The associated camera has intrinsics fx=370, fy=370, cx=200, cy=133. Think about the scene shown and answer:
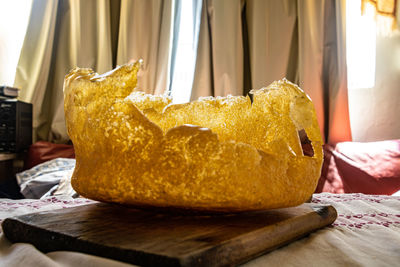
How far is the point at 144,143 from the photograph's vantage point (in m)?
0.37

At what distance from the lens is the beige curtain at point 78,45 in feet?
7.55

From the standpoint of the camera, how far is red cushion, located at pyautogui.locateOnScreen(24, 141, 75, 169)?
6.98ft

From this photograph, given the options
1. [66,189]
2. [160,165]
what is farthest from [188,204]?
[66,189]

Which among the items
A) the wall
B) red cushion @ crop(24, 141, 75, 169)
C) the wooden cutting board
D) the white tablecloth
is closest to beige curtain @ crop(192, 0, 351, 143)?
the wall

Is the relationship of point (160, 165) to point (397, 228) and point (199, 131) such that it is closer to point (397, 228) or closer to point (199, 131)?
point (199, 131)

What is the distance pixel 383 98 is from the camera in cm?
217

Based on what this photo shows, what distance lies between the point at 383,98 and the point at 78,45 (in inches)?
74.8

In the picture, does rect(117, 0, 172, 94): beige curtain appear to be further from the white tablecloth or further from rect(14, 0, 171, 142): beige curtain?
the white tablecloth

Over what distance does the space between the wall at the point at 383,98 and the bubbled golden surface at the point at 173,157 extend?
193 cm

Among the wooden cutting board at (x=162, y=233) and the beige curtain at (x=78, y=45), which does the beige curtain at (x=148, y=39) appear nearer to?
the beige curtain at (x=78, y=45)

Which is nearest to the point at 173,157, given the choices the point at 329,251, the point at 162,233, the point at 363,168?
the point at 162,233

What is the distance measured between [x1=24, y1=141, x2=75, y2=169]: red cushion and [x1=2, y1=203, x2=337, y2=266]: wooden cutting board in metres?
1.79

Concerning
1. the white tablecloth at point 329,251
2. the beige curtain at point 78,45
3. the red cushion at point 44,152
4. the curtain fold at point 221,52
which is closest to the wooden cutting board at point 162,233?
the white tablecloth at point 329,251

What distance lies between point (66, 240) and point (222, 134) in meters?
0.24
